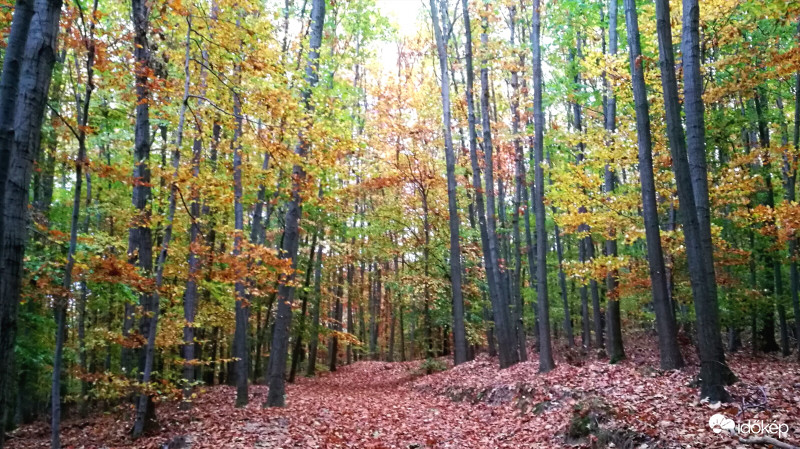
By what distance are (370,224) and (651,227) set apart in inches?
513

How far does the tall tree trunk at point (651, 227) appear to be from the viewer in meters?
9.41

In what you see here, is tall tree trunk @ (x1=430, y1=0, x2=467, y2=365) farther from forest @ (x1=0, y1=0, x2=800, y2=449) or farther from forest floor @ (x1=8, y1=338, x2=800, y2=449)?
forest floor @ (x1=8, y1=338, x2=800, y2=449)

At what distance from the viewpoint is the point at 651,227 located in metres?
9.96

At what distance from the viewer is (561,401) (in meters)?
8.68

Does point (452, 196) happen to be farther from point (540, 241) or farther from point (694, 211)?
point (694, 211)

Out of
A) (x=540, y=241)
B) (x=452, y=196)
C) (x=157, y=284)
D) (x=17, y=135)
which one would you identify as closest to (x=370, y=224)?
(x=452, y=196)

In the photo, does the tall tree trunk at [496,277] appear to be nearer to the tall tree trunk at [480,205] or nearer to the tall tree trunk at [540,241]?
the tall tree trunk at [480,205]

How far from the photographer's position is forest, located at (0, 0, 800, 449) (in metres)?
6.82

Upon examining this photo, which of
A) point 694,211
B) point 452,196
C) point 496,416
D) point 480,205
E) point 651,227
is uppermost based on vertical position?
point 452,196

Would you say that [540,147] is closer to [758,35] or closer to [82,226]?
[758,35]

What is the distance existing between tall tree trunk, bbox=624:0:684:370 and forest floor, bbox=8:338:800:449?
591 millimetres

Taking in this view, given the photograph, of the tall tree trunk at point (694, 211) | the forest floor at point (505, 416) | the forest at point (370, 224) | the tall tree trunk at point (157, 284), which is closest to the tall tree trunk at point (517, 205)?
the forest at point (370, 224)

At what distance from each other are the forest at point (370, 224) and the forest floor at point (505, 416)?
72 mm

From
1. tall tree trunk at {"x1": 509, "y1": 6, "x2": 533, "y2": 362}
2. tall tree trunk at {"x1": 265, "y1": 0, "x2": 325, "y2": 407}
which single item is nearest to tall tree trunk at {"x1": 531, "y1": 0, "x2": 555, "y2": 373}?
tall tree trunk at {"x1": 509, "y1": 6, "x2": 533, "y2": 362}
